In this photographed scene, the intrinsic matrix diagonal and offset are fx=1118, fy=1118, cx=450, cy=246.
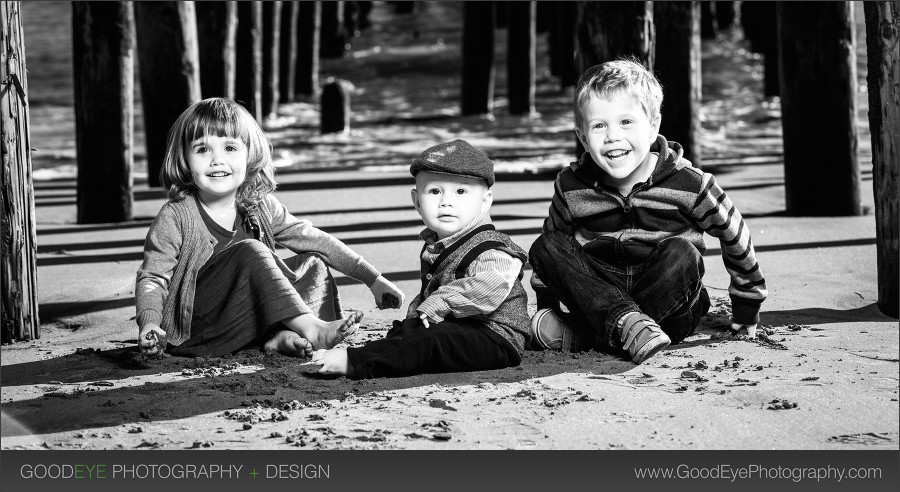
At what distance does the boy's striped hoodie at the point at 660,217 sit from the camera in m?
3.87

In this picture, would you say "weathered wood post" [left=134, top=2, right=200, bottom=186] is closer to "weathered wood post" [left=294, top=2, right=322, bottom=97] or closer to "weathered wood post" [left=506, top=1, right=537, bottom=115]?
"weathered wood post" [left=506, top=1, right=537, bottom=115]

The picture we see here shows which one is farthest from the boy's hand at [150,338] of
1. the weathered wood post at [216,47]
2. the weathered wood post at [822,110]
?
the weathered wood post at [216,47]

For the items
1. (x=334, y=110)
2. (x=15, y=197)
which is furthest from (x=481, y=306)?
(x=334, y=110)

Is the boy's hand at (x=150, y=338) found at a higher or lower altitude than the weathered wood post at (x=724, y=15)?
lower

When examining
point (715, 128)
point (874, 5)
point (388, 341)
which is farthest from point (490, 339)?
point (715, 128)

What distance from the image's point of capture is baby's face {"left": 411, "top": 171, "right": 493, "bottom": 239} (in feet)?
12.1

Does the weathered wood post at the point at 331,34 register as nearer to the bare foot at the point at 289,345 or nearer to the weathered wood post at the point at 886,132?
the weathered wood post at the point at 886,132

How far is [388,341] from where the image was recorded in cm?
356

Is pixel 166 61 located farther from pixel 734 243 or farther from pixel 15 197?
pixel 734 243

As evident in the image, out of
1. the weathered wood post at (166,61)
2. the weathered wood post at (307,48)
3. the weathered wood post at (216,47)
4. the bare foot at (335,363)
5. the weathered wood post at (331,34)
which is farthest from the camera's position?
the weathered wood post at (331,34)

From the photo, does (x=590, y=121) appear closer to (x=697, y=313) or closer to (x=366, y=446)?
(x=697, y=313)

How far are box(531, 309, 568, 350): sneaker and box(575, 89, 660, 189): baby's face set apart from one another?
548 millimetres

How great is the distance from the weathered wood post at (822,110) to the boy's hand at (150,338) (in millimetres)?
4520

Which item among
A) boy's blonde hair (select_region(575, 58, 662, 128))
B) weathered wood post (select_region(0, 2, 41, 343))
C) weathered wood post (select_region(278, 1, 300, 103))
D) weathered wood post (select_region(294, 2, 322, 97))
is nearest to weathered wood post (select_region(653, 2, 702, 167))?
boy's blonde hair (select_region(575, 58, 662, 128))
